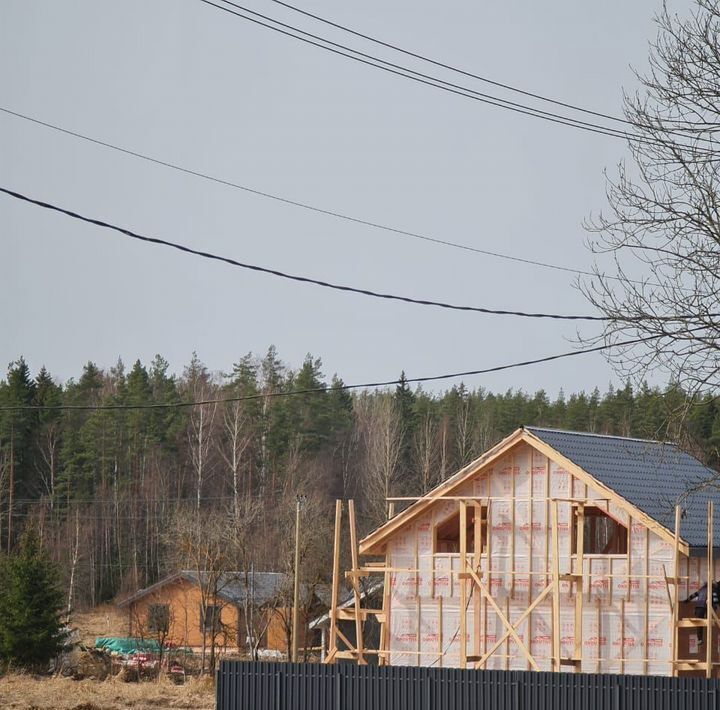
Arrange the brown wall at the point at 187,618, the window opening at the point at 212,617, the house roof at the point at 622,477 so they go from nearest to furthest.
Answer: the house roof at the point at 622,477
the window opening at the point at 212,617
the brown wall at the point at 187,618

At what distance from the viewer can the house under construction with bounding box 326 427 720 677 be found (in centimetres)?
2520

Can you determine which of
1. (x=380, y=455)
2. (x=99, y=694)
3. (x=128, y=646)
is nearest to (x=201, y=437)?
(x=380, y=455)

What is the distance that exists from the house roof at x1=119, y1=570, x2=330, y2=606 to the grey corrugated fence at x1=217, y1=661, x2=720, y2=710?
19794 millimetres

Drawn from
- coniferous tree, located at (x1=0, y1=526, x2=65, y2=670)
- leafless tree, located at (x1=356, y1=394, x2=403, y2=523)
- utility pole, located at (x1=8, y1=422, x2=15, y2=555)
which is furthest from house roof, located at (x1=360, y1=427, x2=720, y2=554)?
utility pole, located at (x1=8, y1=422, x2=15, y2=555)

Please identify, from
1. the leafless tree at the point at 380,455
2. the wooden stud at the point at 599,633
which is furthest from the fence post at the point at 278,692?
the leafless tree at the point at 380,455

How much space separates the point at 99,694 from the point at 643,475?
16178mm

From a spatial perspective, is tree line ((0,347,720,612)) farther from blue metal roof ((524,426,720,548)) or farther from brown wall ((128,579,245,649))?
blue metal roof ((524,426,720,548))

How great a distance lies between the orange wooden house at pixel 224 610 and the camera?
43812 mm

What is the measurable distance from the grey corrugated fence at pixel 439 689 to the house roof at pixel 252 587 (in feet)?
64.9

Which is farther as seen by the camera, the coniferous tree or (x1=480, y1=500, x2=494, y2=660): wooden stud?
the coniferous tree

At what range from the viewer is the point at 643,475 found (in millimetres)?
27281

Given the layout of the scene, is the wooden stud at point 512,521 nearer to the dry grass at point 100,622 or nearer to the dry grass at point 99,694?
the dry grass at point 99,694

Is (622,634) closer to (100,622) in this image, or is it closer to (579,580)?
(579,580)

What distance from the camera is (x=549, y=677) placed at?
20828mm
